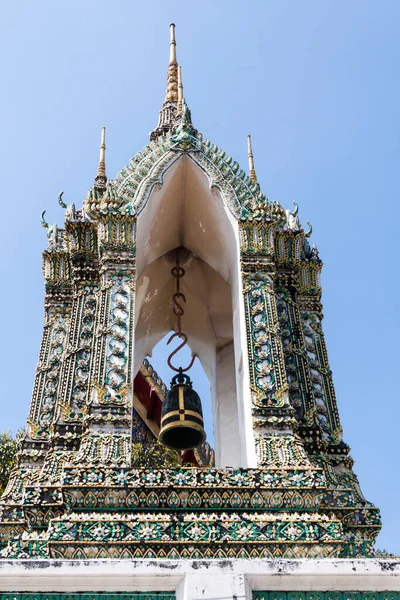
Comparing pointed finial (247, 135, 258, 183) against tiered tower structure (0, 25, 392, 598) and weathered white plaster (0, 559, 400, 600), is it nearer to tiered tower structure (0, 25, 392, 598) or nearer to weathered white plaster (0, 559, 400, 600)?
tiered tower structure (0, 25, 392, 598)

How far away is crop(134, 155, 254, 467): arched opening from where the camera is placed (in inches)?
435

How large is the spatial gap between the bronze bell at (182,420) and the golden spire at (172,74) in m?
5.49

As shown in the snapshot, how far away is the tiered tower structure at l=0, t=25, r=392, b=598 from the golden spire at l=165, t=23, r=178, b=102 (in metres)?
0.55

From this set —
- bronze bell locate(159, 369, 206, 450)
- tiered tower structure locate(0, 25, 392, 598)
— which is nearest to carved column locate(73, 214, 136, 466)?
tiered tower structure locate(0, 25, 392, 598)

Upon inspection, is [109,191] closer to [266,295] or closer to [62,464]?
[266,295]

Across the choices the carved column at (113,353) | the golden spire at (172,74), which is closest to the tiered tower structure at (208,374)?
the carved column at (113,353)

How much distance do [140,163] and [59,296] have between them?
198 cm

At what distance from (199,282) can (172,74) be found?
13.1ft

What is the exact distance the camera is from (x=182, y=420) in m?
10.3

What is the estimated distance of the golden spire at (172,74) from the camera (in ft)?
46.7

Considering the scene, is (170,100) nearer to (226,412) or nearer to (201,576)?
(226,412)

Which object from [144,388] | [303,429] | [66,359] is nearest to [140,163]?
[66,359]

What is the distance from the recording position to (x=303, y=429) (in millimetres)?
9945

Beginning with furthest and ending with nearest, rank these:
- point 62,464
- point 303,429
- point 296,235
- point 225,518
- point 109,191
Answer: point 296,235
point 109,191
point 303,429
point 62,464
point 225,518
